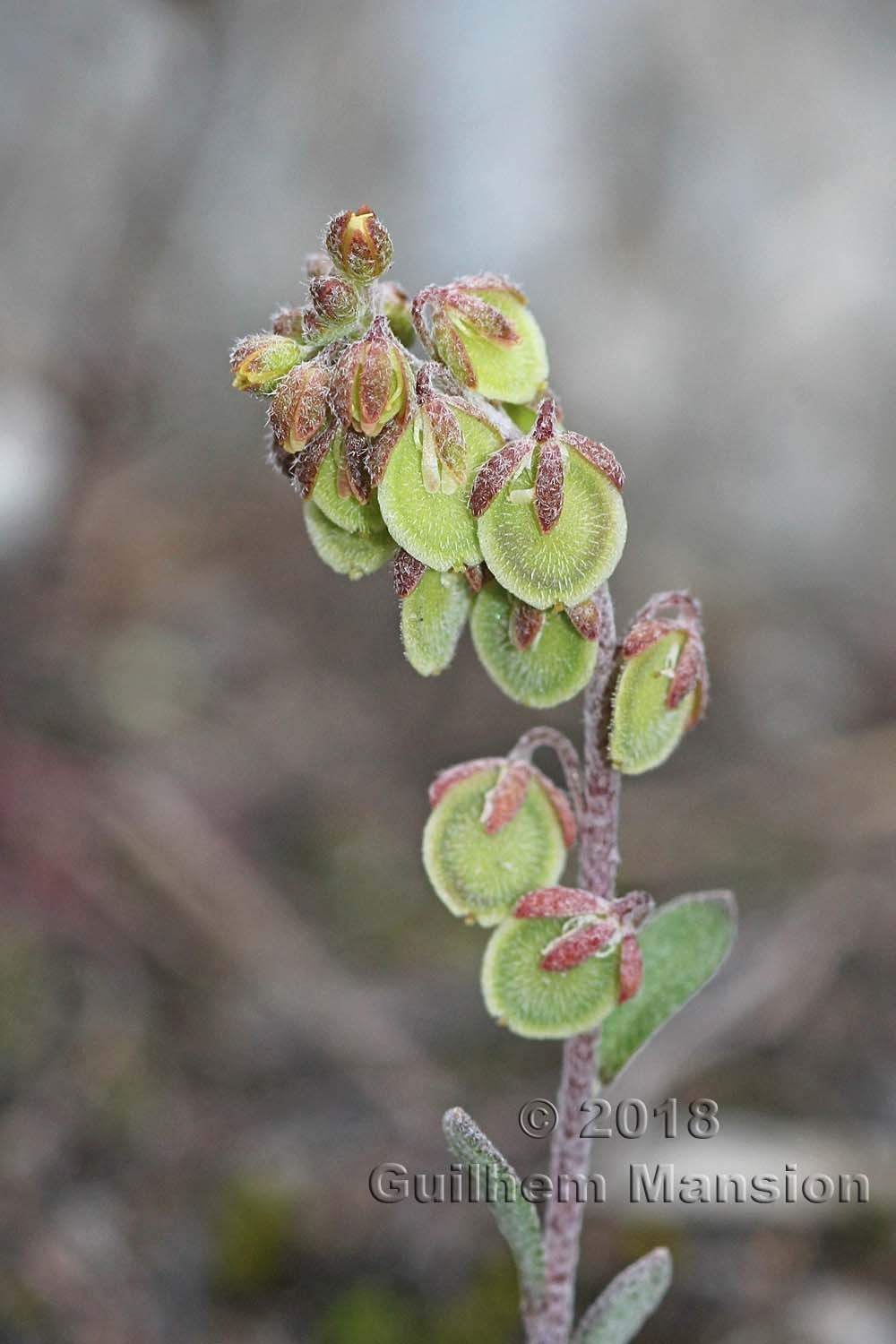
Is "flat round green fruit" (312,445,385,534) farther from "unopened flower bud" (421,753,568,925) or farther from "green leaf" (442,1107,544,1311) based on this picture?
"green leaf" (442,1107,544,1311)

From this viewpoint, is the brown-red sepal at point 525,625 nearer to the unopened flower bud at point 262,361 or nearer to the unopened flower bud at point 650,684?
the unopened flower bud at point 650,684

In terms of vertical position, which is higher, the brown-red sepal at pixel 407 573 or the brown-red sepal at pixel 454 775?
the brown-red sepal at pixel 407 573

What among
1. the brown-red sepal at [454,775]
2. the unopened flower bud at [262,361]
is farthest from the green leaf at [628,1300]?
the unopened flower bud at [262,361]

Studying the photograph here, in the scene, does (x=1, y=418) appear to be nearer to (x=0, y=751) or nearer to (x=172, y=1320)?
(x=0, y=751)

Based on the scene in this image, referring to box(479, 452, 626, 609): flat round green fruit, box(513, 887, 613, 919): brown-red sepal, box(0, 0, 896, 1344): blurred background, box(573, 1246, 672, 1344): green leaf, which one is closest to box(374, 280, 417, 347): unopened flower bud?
box(479, 452, 626, 609): flat round green fruit

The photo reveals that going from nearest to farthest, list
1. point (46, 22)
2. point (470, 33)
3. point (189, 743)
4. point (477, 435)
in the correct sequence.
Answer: point (477, 435) → point (189, 743) → point (46, 22) → point (470, 33)

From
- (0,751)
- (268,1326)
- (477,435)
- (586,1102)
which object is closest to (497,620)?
(477,435)
